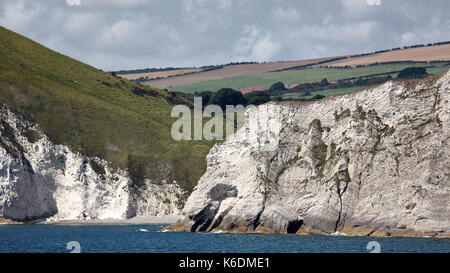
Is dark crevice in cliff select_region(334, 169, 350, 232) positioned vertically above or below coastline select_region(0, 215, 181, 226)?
above

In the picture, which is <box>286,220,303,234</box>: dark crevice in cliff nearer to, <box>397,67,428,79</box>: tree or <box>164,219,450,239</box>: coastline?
<box>164,219,450,239</box>: coastline

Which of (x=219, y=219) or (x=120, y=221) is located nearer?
(x=219, y=219)

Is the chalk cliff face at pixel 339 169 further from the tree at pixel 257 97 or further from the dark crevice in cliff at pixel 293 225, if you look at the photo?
the tree at pixel 257 97

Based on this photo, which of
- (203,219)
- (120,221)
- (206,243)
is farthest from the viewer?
(120,221)

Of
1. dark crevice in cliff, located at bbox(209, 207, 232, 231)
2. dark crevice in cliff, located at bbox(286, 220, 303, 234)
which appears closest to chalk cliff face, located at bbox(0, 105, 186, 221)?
dark crevice in cliff, located at bbox(209, 207, 232, 231)

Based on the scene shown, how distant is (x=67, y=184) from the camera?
110m

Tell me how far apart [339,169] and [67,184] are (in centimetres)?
4682

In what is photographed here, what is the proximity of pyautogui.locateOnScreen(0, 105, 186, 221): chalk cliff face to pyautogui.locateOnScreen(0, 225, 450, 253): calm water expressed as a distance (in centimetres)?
2753

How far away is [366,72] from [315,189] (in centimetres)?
12272

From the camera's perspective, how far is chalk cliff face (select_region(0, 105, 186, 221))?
104562mm

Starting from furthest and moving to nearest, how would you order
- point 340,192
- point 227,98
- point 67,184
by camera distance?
point 227,98
point 67,184
point 340,192

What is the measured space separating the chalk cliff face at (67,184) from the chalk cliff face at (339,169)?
2888 cm

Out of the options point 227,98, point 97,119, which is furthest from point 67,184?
point 227,98

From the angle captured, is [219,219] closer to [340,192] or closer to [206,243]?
[340,192]
